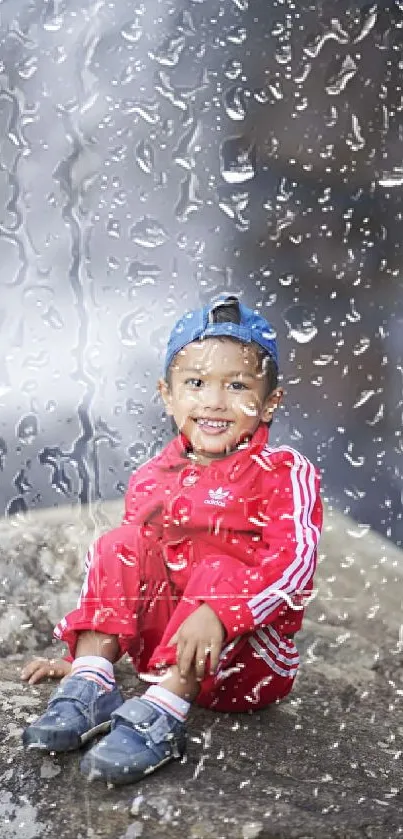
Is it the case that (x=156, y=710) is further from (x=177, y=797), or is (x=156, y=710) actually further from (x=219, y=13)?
(x=219, y=13)

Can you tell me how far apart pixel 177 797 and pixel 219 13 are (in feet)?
5.36

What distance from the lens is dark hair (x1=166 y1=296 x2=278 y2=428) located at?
1169 millimetres

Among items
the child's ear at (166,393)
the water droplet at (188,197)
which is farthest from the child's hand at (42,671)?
the water droplet at (188,197)

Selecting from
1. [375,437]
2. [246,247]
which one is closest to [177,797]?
[375,437]

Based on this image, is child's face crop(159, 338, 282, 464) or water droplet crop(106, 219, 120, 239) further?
water droplet crop(106, 219, 120, 239)

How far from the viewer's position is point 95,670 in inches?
40.0

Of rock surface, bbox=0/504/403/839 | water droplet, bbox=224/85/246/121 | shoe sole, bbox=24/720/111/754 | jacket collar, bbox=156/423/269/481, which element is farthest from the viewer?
water droplet, bbox=224/85/246/121

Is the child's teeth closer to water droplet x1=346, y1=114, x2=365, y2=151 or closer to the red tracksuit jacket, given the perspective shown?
the red tracksuit jacket

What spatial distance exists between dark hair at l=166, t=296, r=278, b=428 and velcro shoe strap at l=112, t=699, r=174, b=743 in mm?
425

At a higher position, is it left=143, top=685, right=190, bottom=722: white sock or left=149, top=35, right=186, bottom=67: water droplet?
left=149, top=35, right=186, bottom=67: water droplet

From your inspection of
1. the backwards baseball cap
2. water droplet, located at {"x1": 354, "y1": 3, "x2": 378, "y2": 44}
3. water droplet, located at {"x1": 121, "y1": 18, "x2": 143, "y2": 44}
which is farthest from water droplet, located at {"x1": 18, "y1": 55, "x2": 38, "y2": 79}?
the backwards baseball cap

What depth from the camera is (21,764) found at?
0.92 m

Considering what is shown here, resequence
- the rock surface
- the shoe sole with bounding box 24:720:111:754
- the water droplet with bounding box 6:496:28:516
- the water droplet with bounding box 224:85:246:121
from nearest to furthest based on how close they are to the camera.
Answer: the rock surface, the shoe sole with bounding box 24:720:111:754, the water droplet with bounding box 6:496:28:516, the water droplet with bounding box 224:85:246:121

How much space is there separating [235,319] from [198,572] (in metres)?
0.33
